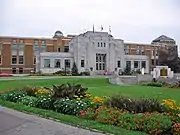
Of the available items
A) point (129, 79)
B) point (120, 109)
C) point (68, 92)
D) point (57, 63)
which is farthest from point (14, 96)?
point (57, 63)

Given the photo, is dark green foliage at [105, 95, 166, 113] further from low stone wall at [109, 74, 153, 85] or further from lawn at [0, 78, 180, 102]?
low stone wall at [109, 74, 153, 85]

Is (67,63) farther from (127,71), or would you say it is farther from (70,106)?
(70,106)

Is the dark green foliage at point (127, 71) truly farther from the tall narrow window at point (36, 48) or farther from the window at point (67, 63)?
the tall narrow window at point (36, 48)

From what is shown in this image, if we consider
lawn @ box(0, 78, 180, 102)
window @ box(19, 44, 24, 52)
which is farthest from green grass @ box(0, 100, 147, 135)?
window @ box(19, 44, 24, 52)

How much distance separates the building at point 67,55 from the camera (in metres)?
76.4

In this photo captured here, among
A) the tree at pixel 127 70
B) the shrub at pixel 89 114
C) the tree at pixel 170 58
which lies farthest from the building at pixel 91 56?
the shrub at pixel 89 114

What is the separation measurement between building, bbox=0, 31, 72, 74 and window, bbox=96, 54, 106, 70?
579 inches

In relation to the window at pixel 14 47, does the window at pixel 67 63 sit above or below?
below

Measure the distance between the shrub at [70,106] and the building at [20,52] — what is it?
228 ft

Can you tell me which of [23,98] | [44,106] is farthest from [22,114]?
[23,98]

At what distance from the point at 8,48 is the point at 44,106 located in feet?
228

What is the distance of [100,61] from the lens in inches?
3194

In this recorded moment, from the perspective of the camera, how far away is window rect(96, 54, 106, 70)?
8062 cm

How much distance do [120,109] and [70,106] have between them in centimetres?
242
